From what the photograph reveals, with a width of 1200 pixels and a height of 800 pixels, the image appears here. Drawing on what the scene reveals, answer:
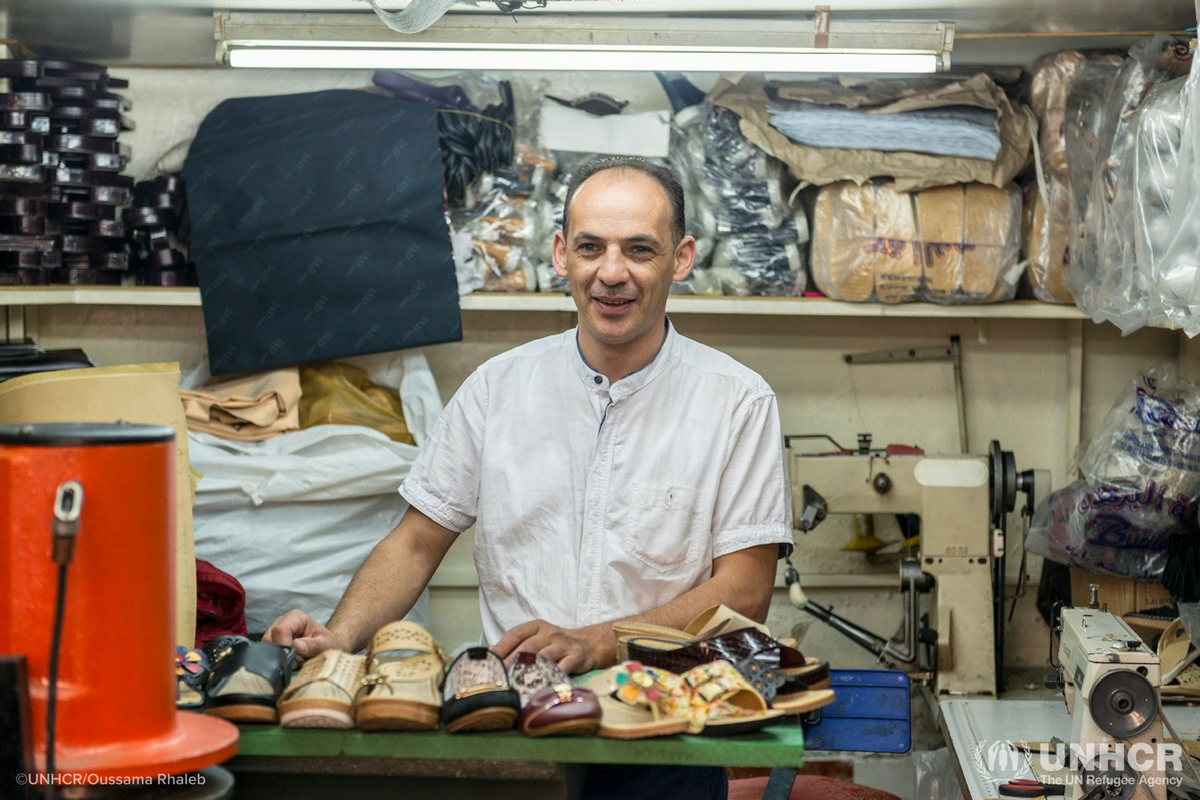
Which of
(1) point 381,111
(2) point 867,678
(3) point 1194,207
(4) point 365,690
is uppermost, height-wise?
(1) point 381,111

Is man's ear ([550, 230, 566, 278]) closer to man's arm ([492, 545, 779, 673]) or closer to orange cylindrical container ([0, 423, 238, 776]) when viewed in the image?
man's arm ([492, 545, 779, 673])

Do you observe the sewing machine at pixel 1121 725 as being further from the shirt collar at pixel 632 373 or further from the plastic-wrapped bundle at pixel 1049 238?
the plastic-wrapped bundle at pixel 1049 238

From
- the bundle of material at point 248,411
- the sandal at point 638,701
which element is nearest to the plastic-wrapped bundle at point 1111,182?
the sandal at point 638,701

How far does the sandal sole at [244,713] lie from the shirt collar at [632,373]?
0.97 m

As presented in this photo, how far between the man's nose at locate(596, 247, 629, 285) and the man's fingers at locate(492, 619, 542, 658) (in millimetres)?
643

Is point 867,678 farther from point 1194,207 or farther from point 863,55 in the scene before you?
point 863,55

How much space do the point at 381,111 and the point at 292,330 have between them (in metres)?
0.68

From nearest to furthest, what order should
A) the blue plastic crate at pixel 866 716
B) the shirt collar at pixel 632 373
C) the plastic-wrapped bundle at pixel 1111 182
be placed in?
the shirt collar at pixel 632 373 → the blue plastic crate at pixel 866 716 → the plastic-wrapped bundle at pixel 1111 182

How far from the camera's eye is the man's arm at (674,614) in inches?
66.7

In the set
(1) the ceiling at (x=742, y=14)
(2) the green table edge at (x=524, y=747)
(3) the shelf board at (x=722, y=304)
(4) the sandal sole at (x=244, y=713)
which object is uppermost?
(1) the ceiling at (x=742, y=14)

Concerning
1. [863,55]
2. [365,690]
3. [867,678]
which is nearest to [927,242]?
[863,55]

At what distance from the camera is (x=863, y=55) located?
3.19m

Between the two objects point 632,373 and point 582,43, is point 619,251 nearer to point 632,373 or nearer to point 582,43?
point 632,373

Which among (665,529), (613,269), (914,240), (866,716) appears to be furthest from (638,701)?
(914,240)
